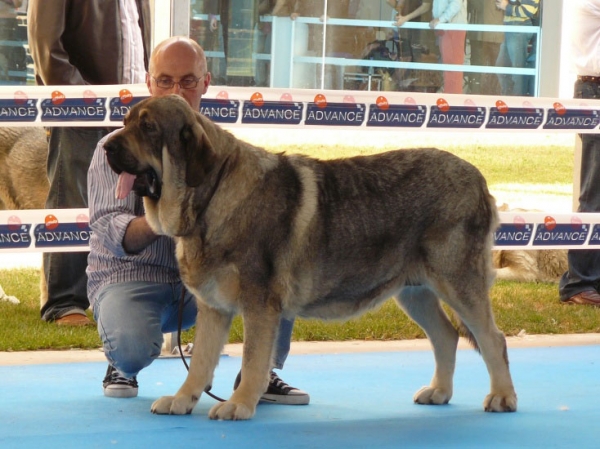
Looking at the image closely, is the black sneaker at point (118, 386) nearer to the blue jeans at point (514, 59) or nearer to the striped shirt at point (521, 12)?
the blue jeans at point (514, 59)

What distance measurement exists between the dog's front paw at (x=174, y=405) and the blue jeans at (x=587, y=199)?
13.7 ft

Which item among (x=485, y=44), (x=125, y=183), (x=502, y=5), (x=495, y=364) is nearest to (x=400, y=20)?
(x=485, y=44)

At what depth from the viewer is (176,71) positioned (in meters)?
4.72

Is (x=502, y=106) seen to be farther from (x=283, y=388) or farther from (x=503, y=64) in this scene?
(x=503, y=64)

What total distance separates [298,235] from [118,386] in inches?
49.6

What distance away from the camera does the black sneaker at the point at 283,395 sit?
4.92m

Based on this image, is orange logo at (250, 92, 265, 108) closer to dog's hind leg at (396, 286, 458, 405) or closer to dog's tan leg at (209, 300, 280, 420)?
dog's hind leg at (396, 286, 458, 405)

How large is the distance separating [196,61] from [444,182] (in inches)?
50.3

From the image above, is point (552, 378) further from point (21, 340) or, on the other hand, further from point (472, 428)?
point (21, 340)

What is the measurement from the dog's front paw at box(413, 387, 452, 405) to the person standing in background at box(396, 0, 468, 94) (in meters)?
10.7

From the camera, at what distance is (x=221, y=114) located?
6.32 meters

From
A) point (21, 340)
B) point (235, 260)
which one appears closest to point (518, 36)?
point (21, 340)

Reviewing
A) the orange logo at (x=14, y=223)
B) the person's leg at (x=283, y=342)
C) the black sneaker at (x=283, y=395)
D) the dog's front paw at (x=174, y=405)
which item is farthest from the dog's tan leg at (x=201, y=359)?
the orange logo at (x=14, y=223)

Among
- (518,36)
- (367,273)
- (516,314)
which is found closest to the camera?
(367,273)
